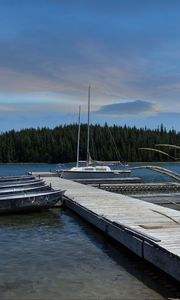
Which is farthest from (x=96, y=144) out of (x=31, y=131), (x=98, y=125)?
(x=31, y=131)

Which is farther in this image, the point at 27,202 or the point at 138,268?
the point at 27,202

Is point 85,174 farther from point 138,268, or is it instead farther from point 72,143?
point 72,143

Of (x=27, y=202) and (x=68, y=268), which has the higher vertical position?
(x=27, y=202)

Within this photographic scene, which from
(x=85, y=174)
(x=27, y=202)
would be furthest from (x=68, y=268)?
(x=85, y=174)

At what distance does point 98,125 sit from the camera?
176m

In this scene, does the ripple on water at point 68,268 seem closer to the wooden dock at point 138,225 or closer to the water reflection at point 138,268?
the water reflection at point 138,268

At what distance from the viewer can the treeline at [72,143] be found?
492 feet

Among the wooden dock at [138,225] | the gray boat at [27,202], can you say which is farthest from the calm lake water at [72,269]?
the gray boat at [27,202]

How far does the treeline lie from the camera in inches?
5901

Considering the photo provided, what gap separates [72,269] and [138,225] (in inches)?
132

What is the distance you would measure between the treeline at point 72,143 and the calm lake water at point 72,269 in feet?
416

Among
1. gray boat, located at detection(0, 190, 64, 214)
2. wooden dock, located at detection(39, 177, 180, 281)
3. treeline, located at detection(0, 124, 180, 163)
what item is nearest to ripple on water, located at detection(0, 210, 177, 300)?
wooden dock, located at detection(39, 177, 180, 281)

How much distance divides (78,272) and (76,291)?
1.50 meters

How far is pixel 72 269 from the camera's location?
12.0 meters
